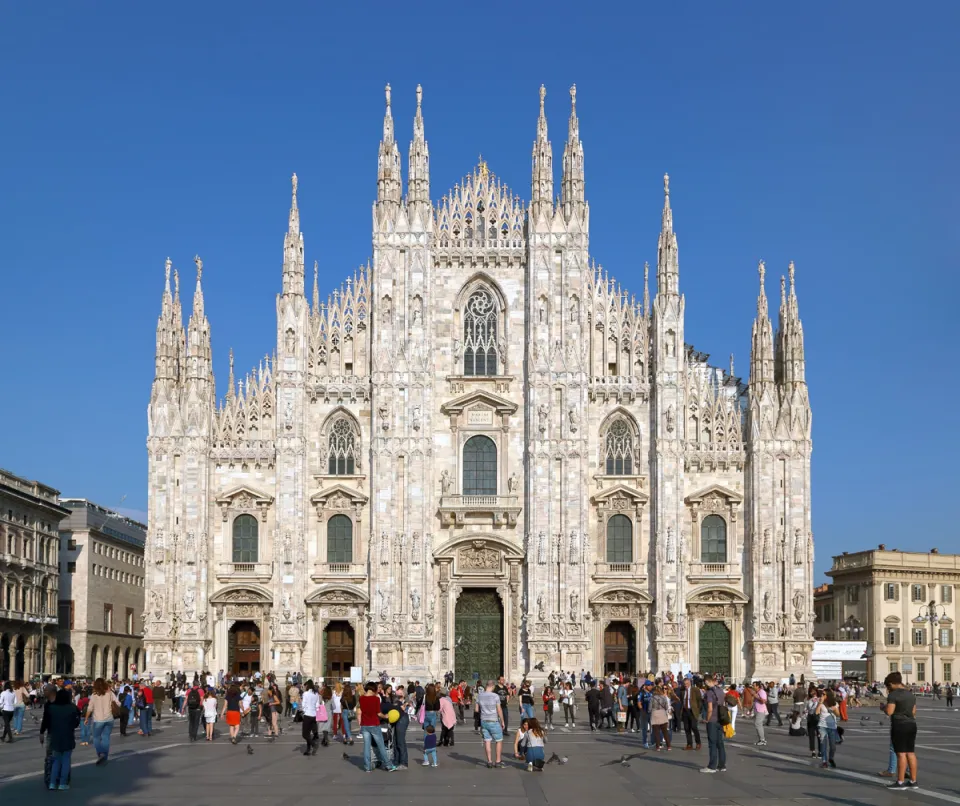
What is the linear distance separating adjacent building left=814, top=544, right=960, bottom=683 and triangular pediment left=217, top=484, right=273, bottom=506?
177ft

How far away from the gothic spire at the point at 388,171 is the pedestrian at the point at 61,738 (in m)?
40.5

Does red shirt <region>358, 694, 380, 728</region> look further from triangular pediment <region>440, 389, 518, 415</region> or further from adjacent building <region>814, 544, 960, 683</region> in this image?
adjacent building <region>814, 544, 960, 683</region>

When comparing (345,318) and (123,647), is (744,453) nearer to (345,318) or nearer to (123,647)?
(345,318)

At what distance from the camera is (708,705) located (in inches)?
1077

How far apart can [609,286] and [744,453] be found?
9292mm

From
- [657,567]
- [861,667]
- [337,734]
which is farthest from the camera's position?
[861,667]

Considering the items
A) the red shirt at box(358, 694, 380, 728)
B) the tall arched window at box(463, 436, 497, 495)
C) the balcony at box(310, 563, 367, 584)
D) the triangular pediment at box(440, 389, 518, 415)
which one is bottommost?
the red shirt at box(358, 694, 380, 728)

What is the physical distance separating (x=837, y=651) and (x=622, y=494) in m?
10.9

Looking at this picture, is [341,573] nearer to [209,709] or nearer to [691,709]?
[209,709]

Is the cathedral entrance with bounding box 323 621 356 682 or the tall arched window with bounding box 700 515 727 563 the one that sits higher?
the tall arched window with bounding box 700 515 727 563

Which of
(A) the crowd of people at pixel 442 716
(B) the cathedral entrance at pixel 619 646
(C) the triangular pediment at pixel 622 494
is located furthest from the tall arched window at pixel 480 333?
(A) the crowd of people at pixel 442 716

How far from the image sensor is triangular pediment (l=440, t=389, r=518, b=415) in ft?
201

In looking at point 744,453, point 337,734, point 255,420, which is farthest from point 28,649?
point 337,734

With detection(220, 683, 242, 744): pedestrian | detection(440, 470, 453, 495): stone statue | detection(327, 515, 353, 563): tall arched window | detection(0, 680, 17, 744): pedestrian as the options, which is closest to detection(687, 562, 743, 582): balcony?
detection(440, 470, 453, 495): stone statue
